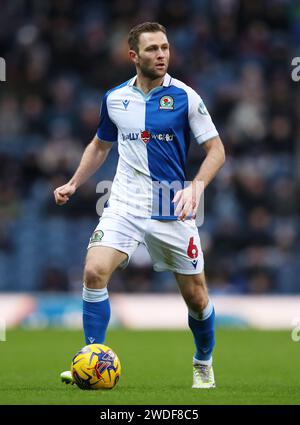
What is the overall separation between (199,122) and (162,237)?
0.84 m

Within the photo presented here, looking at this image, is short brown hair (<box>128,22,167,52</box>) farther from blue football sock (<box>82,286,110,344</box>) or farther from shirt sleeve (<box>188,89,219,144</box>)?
blue football sock (<box>82,286,110,344</box>)

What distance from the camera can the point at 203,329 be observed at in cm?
754

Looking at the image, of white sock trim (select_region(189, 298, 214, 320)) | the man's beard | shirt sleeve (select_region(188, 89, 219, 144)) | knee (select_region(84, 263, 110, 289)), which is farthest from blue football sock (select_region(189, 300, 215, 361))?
the man's beard

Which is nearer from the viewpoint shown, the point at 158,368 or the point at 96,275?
the point at 96,275

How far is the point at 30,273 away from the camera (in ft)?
54.7

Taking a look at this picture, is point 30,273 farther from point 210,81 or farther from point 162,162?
point 162,162

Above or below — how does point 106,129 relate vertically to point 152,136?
above

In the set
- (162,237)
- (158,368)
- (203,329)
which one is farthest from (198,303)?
(158,368)

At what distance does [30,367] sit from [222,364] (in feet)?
5.99

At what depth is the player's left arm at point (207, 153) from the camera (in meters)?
6.83

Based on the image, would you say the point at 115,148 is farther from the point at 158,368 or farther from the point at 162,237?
the point at 162,237

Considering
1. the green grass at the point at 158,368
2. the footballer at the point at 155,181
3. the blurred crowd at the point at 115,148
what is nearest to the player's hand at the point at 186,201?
the footballer at the point at 155,181

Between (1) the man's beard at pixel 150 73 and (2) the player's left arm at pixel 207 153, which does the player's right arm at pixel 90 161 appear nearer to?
(1) the man's beard at pixel 150 73
